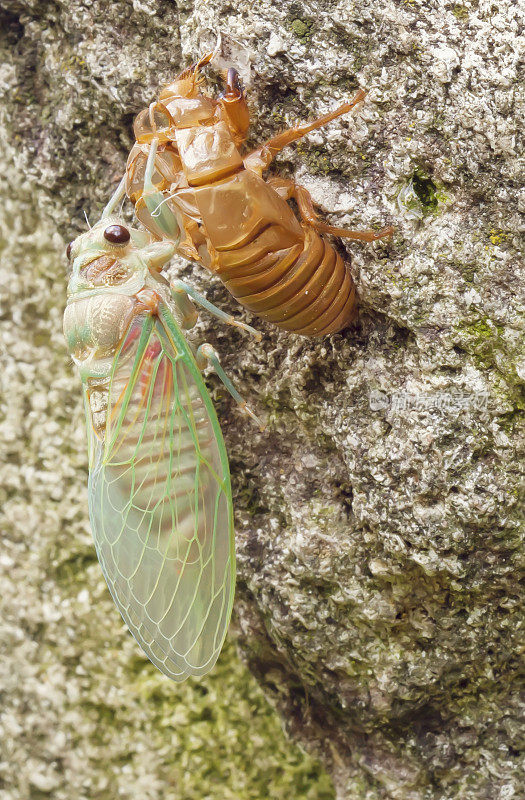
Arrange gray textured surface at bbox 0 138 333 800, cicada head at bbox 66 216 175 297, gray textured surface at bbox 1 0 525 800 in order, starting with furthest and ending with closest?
gray textured surface at bbox 0 138 333 800 → cicada head at bbox 66 216 175 297 → gray textured surface at bbox 1 0 525 800

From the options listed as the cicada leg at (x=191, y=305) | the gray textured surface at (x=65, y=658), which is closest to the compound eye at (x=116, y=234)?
the cicada leg at (x=191, y=305)

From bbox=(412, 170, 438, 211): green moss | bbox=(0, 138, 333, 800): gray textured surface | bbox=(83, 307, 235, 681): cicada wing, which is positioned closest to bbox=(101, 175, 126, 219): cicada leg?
bbox=(83, 307, 235, 681): cicada wing

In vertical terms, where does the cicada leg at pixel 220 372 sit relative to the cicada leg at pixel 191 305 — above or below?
below

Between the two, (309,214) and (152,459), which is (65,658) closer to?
(152,459)

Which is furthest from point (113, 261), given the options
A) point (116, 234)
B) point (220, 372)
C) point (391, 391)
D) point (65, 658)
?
point (65, 658)

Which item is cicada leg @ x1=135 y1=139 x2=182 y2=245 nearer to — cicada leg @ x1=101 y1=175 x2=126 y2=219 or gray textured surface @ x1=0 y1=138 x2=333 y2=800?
cicada leg @ x1=101 y1=175 x2=126 y2=219

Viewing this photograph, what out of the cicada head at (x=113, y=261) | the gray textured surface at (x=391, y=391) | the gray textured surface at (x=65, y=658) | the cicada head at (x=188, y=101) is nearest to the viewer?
the gray textured surface at (x=391, y=391)

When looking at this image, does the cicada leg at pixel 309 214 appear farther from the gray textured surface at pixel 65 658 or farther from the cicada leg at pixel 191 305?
the gray textured surface at pixel 65 658
